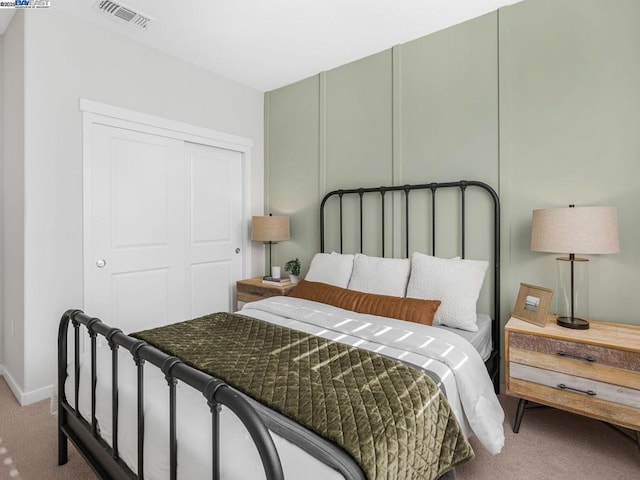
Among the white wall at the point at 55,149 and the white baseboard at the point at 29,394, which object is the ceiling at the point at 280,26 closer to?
the white wall at the point at 55,149

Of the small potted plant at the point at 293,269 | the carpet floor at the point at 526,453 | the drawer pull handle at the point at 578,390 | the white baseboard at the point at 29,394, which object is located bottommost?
the carpet floor at the point at 526,453

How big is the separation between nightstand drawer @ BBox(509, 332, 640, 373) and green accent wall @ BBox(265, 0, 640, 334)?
1.87ft

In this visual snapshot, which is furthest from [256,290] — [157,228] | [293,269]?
[157,228]

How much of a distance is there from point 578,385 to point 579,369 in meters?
0.08

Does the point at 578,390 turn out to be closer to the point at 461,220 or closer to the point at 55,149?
the point at 461,220

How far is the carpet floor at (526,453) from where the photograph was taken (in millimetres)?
1744

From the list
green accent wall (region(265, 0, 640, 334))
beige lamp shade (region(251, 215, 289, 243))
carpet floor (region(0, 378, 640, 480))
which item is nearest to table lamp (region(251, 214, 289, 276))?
beige lamp shade (region(251, 215, 289, 243))

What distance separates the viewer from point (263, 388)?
133 centimetres

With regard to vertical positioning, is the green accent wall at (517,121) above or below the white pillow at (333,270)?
above

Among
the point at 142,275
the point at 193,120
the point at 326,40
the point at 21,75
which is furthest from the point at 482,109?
the point at 21,75

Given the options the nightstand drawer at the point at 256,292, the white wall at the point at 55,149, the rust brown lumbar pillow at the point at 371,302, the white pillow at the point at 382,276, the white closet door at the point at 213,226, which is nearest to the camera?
the rust brown lumbar pillow at the point at 371,302

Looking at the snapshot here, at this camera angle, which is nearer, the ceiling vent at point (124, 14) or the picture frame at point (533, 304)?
the picture frame at point (533, 304)

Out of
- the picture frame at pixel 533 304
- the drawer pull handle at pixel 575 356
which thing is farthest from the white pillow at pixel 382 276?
the drawer pull handle at pixel 575 356

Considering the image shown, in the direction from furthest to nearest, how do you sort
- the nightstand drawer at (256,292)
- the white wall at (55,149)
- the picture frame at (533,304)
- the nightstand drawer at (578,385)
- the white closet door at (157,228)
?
the nightstand drawer at (256,292)
the white closet door at (157,228)
the white wall at (55,149)
the picture frame at (533,304)
the nightstand drawer at (578,385)
